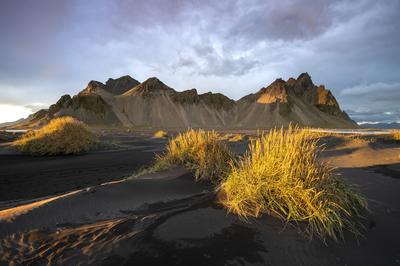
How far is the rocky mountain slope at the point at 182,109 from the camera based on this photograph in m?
93.4

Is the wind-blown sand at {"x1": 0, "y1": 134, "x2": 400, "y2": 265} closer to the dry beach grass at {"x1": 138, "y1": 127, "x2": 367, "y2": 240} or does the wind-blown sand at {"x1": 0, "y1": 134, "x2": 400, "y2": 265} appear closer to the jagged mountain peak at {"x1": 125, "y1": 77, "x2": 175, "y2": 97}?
the dry beach grass at {"x1": 138, "y1": 127, "x2": 367, "y2": 240}

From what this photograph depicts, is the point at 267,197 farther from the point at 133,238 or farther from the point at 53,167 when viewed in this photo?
the point at 53,167

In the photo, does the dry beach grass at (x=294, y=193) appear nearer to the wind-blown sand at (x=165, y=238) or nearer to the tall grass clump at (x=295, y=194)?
the tall grass clump at (x=295, y=194)

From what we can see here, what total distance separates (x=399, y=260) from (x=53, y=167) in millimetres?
13417

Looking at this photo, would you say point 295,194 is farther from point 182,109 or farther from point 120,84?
point 120,84

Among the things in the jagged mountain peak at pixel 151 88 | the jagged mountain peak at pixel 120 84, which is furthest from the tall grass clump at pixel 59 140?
the jagged mountain peak at pixel 120 84

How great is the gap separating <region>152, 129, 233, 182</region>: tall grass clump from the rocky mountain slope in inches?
2997

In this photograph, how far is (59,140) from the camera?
20.2 metres

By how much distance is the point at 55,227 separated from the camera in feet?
15.9

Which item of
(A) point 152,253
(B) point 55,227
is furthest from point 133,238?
(B) point 55,227

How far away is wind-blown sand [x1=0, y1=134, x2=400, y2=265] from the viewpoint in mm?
3840

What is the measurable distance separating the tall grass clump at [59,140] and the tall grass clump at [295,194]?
16.4 metres

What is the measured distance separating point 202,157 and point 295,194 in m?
4.25

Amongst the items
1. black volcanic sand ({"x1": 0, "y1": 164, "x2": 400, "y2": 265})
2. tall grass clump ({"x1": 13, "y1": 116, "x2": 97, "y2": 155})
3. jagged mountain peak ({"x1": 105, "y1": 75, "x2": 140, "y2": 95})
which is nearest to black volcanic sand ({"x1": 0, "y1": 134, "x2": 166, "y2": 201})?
tall grass clump ({"x1": 13, "y1": 116, "x2": 97, "y2": 155})
